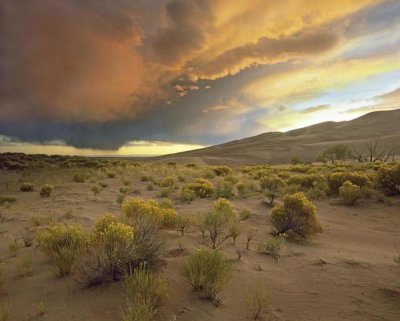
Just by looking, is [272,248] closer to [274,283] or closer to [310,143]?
[274,283]

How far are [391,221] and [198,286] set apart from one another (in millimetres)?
7803

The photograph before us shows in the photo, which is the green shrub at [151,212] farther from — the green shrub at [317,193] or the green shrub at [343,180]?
the green shrub at [343,180]

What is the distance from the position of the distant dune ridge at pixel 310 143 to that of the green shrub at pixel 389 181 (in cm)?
5767

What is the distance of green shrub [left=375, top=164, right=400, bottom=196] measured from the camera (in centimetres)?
1321

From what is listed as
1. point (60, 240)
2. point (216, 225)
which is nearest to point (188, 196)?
point (216, 225)

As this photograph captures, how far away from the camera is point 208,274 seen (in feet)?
15.8

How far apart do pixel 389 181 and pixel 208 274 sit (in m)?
11.3

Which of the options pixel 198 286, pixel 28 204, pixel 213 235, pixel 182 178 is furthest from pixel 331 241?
pixel 182 178

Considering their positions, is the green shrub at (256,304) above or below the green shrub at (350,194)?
below

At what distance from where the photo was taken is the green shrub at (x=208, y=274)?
15.5 feet

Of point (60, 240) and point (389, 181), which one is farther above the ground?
point (389, 181)

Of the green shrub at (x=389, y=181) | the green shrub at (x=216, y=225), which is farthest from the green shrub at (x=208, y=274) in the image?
the green shrub at (x=389, y=181)

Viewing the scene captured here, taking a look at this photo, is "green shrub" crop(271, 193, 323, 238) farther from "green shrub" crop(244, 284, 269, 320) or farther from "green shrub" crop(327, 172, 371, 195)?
"green shrub" crop(327, 172, 371, 195)

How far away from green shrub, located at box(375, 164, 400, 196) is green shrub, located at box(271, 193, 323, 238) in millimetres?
6370
